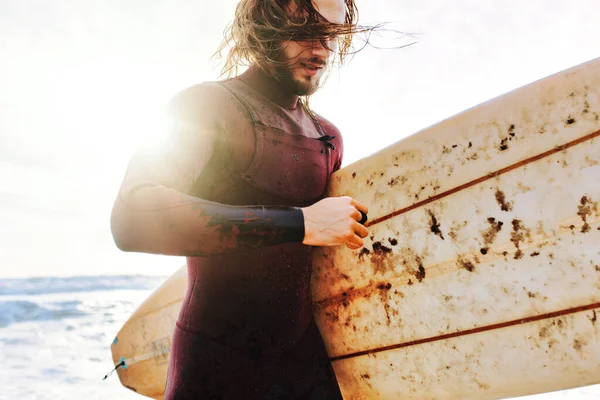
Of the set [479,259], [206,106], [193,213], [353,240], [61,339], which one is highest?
[206,106]

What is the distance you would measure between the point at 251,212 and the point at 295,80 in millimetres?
521

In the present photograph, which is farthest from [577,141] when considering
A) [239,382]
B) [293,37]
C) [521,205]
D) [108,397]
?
[108,397]

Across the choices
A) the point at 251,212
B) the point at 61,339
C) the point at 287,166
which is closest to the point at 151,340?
the point at 287,166

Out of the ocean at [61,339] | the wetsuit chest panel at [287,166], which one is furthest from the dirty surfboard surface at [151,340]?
the ocean at [61,339]

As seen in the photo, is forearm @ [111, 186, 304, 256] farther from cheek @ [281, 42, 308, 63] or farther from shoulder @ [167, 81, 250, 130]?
cheek @ [281, 42, 308, 63]

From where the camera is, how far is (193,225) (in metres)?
0.87

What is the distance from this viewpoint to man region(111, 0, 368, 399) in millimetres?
898

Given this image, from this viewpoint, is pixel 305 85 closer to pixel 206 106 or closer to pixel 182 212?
pixel 206 106

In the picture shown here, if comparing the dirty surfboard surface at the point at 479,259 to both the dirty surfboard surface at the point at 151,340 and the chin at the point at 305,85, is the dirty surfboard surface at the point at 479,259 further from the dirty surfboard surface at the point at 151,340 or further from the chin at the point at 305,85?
the dirty surfboard surface at the point at 151,340

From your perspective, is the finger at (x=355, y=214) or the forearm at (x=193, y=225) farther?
the finger at (x=355, y=214)

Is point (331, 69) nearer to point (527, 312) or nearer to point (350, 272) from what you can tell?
point (350, 272)

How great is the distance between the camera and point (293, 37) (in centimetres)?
118

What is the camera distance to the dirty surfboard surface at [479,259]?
1.15 m

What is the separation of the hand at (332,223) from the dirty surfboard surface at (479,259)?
459mm
